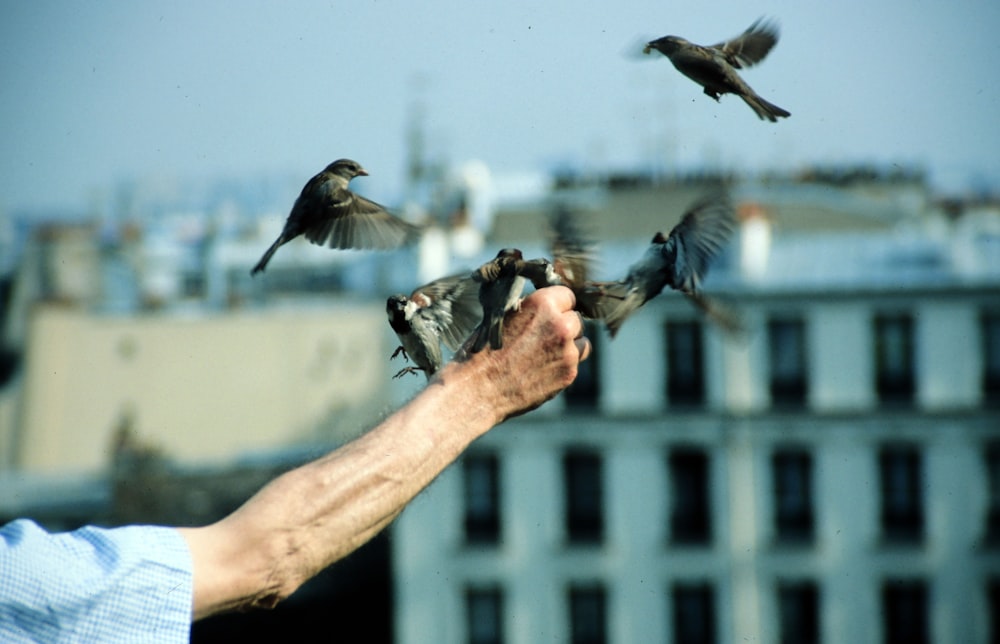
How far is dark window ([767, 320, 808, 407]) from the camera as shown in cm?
2862

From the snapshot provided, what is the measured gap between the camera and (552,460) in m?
29.1

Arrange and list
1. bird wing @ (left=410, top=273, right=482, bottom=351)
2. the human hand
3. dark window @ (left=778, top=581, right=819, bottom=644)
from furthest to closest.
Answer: dark window @ (left=778, top=581, right=819, bottom=644) < bird wing @ (left=410, top=273, right=482, bottom=351) < the human hand

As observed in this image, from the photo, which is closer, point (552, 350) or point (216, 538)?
point (216, 538)

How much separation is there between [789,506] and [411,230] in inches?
995

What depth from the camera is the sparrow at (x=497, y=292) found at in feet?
9.86

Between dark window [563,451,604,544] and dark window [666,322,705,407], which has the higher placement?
dark window [666,322,705,407]

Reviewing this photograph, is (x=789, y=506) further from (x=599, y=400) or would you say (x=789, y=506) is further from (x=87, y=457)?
(x=87, y=457)

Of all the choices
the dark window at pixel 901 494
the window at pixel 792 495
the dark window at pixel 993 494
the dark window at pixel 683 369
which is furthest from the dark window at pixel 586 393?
the dark window at pixel 993 494

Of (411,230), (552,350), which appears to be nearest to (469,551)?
(411,230)

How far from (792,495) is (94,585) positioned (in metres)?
27.8

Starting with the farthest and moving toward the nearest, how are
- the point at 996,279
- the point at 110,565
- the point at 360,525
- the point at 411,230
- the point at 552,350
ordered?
the point at 996,279
the point at 411,230
the point at 552,350
the point at 360,525
the point at 110,565

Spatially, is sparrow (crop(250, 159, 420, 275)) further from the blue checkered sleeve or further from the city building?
the city building

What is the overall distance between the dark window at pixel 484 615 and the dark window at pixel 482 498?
47.8 inches

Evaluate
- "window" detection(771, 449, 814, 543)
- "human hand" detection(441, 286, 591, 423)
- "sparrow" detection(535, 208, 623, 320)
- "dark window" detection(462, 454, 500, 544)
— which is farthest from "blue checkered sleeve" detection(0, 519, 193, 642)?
"window" detection(771, 449, 814, 543)
